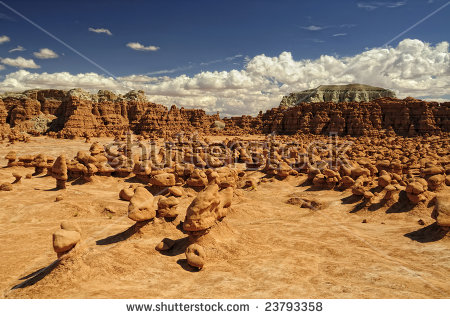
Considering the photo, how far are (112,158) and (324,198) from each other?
14650mm

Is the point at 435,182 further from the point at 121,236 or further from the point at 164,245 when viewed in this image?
the point at 121,236

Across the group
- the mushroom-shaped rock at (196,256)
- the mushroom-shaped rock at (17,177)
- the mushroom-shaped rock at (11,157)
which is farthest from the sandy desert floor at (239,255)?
the mushroom-shaped rock at (11,157)

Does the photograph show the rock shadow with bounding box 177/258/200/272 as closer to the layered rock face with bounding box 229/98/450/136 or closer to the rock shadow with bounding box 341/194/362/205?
the rock shadow with bounding box 341/194/362/205

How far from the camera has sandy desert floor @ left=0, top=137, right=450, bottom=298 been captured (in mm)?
6352

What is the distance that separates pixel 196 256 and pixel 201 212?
1383 millimetres

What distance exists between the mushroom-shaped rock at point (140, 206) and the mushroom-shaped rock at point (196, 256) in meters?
2.63

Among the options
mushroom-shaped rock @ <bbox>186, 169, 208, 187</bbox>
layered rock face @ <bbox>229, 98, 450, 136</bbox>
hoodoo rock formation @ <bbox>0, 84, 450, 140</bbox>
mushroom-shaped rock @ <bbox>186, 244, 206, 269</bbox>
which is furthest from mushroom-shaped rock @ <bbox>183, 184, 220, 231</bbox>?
layered rock face @ <bbox>229, 98, 450, 136</bbox>

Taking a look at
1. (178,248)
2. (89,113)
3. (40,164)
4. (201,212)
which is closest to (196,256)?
(201,212)

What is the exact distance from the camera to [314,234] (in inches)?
440

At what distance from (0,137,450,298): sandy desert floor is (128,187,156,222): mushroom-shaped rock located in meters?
0.57

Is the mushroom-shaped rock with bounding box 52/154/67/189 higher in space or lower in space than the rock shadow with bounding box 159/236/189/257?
higher

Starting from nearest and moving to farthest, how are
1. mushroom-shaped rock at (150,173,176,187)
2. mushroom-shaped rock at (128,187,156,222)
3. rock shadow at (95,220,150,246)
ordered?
mushroom-shaped rock at (128,187,156,222)
rock shadow at (95,220,150,246)
mushroom-shaped rock at (150,173,176,187)

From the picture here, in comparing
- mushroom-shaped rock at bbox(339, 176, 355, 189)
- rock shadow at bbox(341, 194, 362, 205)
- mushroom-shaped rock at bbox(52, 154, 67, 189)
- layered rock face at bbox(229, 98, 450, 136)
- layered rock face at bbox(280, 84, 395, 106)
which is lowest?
rock shadow at bbox(341, 194, 362, 205)

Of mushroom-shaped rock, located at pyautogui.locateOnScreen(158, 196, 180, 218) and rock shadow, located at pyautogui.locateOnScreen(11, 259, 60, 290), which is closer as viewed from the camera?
rock shadow, located at pyautogui.locateOnScreen(11, 259, 60, 290)
